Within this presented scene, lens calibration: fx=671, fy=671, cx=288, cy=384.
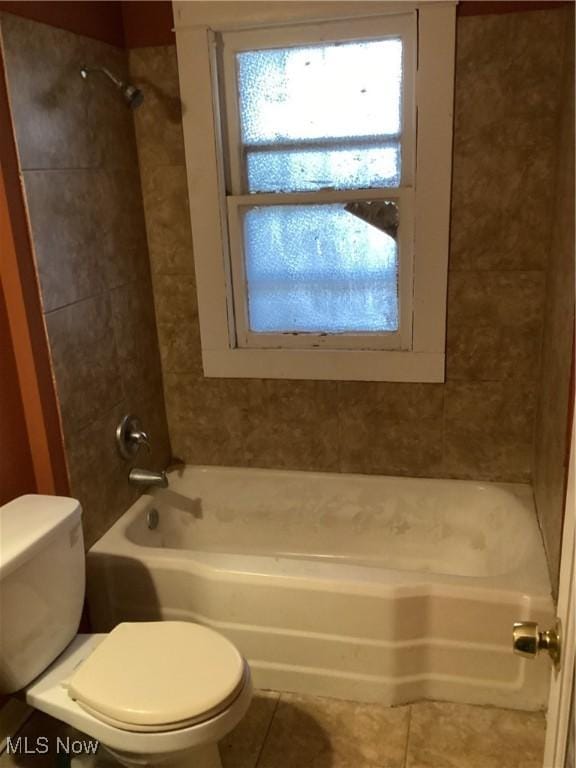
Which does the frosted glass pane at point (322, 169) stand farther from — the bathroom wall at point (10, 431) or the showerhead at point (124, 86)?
the bathroom wall at point (10, 431)

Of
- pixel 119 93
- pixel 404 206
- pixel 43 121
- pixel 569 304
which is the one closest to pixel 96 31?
pixel 119 93

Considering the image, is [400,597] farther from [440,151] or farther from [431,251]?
[440,151]

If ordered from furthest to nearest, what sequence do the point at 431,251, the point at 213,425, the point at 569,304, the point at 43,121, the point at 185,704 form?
the point at 213,425 < the point at 431,251 < the point at 43,121 < the point at 569,304 < the point at 185,704

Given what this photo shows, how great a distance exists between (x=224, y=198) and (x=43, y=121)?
72 centimetres

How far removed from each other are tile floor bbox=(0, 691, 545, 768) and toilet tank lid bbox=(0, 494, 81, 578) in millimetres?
644

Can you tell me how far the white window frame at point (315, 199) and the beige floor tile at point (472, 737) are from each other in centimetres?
108

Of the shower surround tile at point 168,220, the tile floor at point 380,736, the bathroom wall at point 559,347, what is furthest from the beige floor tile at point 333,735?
the shower surround tile at point 168,220

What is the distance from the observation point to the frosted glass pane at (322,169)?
7.55 feet

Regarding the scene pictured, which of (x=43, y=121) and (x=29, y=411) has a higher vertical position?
(x=43, y=121)

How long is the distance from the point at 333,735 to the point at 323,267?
1.52 meters

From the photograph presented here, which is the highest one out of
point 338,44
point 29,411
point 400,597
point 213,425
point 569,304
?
point 338,44

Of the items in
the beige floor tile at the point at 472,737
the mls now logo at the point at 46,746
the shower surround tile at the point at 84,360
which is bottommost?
the beige floor tile at the point at 472,737

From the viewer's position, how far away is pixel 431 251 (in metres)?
2.29

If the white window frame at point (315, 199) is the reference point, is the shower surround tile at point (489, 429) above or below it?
below
